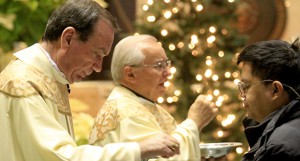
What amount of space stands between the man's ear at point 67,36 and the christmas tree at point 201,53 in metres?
3.78


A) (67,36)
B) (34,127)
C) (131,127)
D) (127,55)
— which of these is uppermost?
(67,36)

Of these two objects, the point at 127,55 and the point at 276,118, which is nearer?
the point at 276,118

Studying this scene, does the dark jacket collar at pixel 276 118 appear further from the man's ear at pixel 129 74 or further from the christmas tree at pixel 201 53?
→ the christmas tree at pixel 201 53

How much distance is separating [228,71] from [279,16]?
1974mm

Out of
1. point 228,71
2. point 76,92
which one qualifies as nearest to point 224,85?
point 228,71

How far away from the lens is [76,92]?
7.73 meters

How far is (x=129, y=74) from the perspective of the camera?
3980 millimetres

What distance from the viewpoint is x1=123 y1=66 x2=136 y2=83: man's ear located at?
397cm

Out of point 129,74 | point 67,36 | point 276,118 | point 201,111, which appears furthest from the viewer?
point 129,74

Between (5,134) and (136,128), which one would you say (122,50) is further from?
(5,134)

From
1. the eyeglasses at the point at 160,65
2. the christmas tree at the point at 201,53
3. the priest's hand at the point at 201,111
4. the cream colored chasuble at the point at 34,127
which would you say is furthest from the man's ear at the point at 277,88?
the christmas tree at the point at 201,53

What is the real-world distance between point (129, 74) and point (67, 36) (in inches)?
38.6

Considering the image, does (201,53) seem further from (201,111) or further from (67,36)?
(67,36)

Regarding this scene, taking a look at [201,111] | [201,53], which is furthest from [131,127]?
[201,53]
